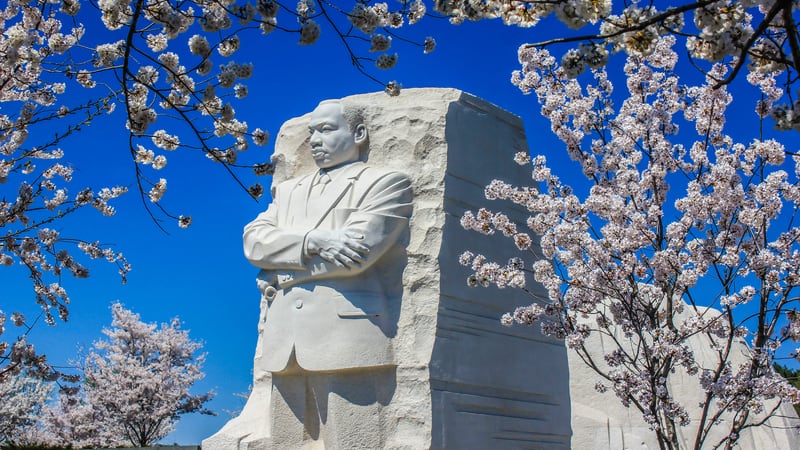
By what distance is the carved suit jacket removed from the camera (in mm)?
5348

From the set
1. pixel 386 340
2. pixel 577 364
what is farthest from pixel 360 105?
pixel 577 364

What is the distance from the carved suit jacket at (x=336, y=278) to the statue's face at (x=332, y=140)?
0.42 feet

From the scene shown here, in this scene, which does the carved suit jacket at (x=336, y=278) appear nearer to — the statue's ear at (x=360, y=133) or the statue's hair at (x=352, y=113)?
the statue's ear at (x=360, y=133)

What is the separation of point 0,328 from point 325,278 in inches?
85.9

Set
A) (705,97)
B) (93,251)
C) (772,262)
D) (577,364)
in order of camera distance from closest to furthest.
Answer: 1. (772,262)
2. (705,97)
3. (93,251)
4. (577,364)

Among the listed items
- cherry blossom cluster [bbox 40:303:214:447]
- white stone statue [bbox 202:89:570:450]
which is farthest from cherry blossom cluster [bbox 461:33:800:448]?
cherry blossom cluster [bbox 40:303:214:447]

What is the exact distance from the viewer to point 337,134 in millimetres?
6004

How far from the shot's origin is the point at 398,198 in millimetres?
5645

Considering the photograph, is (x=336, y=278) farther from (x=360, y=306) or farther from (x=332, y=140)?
(x=332, y=140)

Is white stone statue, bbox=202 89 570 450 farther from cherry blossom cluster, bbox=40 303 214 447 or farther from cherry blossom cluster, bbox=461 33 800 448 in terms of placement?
cherry blossom cluster, bbox=40 303 214 447

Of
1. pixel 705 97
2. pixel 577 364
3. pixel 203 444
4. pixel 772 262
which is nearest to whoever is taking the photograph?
pixel 772 262

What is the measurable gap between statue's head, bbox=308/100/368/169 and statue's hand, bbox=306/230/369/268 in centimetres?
76

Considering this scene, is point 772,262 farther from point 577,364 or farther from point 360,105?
point 577,364

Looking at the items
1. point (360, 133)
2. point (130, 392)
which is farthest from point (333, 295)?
point (130, 392)
